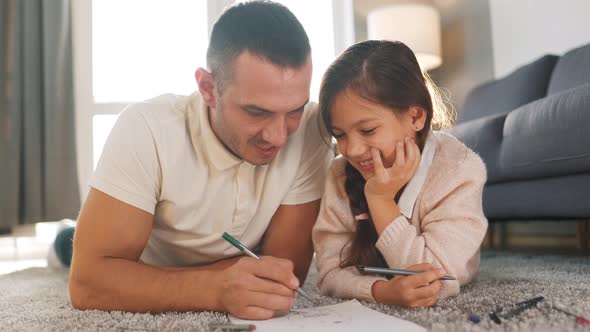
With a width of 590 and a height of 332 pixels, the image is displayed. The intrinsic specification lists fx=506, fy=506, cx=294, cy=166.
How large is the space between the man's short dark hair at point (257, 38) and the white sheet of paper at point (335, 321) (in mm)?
471

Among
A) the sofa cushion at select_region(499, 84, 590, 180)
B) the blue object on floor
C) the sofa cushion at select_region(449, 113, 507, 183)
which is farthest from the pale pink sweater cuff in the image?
Result: the blue object on floor

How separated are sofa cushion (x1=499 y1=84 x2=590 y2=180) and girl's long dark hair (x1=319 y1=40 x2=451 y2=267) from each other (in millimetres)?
567

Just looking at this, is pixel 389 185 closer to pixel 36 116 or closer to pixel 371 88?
pixel 371 88

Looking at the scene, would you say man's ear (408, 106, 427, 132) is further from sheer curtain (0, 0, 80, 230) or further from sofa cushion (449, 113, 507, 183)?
sheer curtain (0, 0, 80, 230)

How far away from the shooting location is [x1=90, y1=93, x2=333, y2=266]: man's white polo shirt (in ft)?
3.23

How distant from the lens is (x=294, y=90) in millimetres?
987

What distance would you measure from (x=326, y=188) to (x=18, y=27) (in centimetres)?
283

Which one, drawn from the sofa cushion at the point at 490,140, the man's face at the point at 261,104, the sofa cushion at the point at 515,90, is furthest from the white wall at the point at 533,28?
the man's face at the point at 261,104

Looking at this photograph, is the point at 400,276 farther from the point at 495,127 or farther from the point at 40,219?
the point at 40,219

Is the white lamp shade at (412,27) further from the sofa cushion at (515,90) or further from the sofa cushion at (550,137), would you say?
the sofa cushion at (550,137)

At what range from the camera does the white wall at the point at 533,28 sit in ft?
7.97

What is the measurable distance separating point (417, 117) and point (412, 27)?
80.0 inches

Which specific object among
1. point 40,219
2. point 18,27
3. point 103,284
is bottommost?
point 40,219

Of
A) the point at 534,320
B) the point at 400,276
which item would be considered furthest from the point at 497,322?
the point at 400,276
